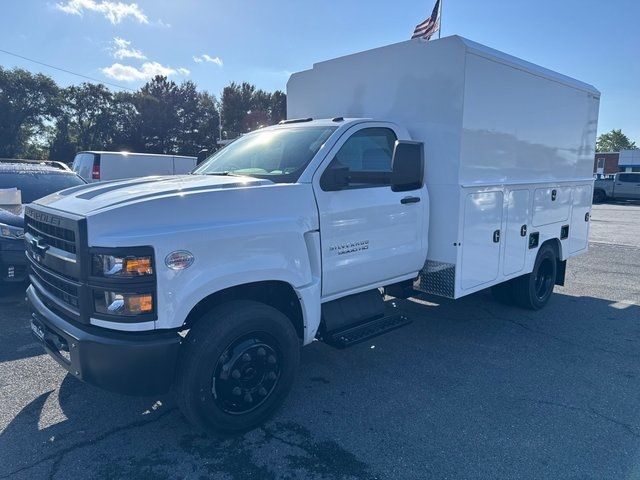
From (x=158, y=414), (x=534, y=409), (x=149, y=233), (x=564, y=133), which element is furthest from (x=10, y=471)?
(x=564, y=133)

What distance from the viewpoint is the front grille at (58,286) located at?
301 cm

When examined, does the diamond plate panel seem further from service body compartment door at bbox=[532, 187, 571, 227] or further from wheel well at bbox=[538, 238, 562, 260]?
wheel well at bbox=[538, 238, 562, 260]

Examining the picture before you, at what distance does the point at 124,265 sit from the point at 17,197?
493 centimetres

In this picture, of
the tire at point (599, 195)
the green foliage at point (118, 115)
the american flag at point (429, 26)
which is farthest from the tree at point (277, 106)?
the american flag at point (429, 26)

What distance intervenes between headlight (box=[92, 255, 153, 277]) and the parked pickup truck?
3190cm

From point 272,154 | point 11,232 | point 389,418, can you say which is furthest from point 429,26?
point 389,418

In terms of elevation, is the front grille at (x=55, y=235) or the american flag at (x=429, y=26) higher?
the american flag at (x=429, y=26)

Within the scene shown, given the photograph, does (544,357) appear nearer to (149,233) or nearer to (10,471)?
(149,233)

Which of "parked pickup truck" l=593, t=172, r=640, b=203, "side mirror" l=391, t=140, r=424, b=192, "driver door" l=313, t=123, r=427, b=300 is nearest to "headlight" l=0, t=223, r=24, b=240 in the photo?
"driver door" l=313, t=123, r=427, b=300

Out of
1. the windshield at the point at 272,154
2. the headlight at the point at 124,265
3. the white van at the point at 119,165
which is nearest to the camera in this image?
the headlight at the point at 124,265

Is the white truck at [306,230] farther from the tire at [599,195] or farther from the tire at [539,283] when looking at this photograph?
the tire at [599,195]

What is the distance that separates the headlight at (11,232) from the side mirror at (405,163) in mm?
4585

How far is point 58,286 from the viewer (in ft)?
10.4

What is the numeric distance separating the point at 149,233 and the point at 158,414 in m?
1.55
